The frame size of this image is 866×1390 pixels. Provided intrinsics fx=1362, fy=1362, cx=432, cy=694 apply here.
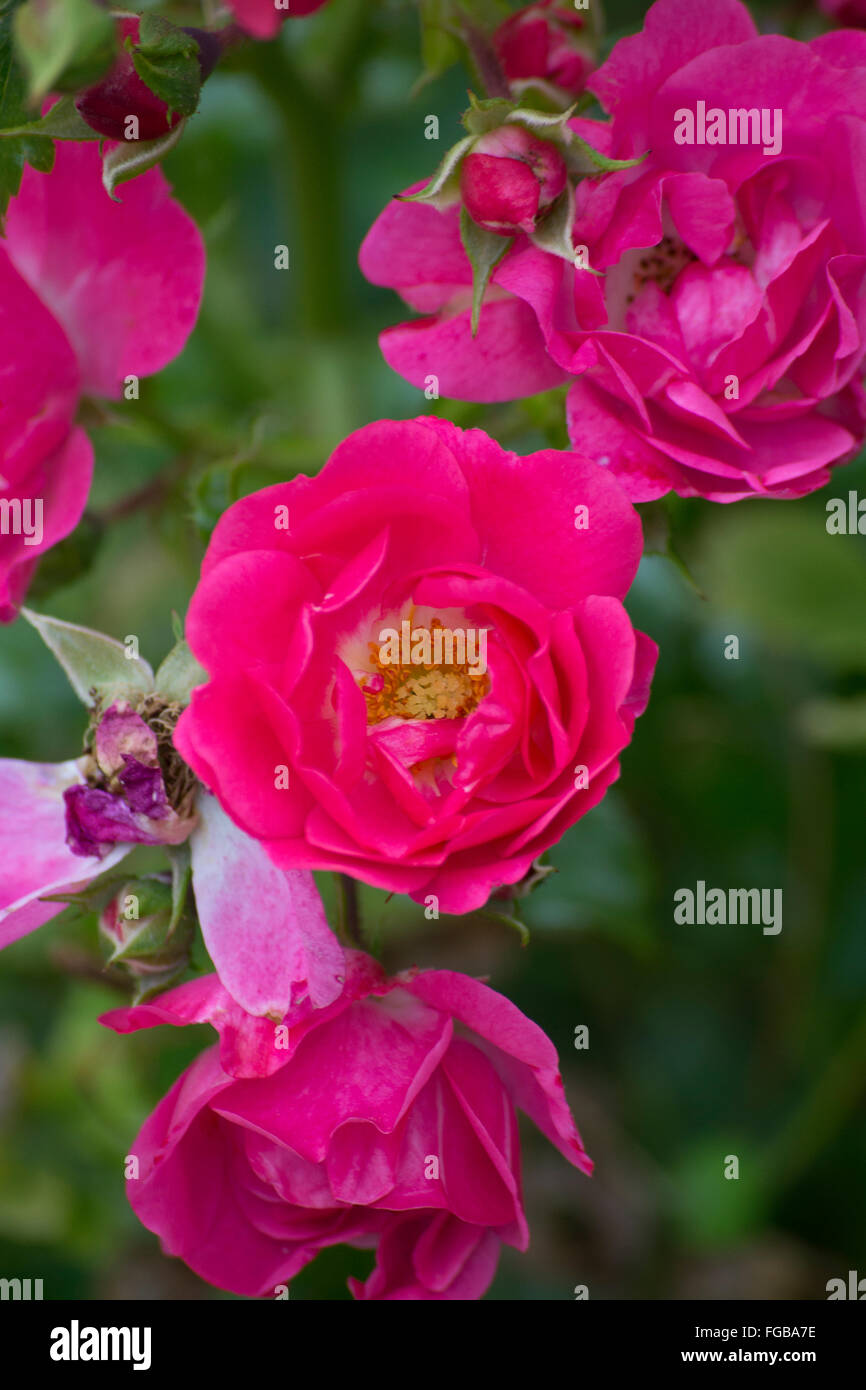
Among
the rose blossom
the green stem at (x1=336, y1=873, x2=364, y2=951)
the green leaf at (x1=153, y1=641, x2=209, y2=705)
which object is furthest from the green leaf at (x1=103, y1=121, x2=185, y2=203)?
the green stem at (x1=336, y1=873, x2=364, y2=951)

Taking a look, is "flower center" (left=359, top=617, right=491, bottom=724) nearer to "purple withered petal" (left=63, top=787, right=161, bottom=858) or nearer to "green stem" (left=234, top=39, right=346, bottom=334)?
"purple withered petal" (left=63, top=787, right=161, bottom=858)

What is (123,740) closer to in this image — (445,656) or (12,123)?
(445,656)

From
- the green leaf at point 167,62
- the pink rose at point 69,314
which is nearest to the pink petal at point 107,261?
the pink rose at point 69,314

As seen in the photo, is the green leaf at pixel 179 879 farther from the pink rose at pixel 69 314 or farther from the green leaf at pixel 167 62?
the green leaf at pixel 167 62

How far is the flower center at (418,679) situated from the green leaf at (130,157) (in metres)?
0.23

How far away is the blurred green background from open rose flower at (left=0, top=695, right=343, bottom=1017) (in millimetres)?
386

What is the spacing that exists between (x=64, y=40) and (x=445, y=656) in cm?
29

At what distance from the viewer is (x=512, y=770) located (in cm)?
58

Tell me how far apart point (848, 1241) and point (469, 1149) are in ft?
2.25

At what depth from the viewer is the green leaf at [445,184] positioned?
584 mm

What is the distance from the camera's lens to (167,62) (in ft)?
1.87

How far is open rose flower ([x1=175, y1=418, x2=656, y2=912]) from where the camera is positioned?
1.77ft
